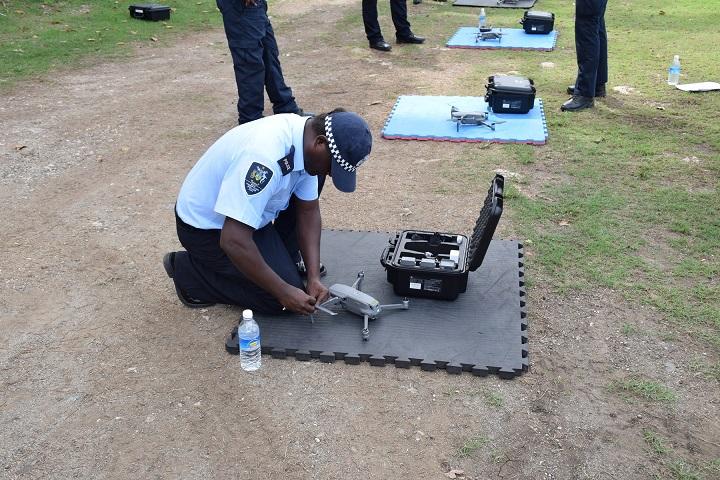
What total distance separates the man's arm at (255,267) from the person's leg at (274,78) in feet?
11.0

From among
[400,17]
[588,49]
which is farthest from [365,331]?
[400,17]

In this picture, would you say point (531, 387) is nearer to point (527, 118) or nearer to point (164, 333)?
point (164, 333)

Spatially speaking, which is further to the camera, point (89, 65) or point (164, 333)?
point (89, 65)

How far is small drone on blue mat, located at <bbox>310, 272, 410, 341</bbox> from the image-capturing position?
139 inches

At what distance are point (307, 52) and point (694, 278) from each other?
6615mm

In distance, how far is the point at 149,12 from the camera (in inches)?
416

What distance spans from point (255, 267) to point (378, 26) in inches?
268

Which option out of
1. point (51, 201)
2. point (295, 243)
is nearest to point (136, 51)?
point (51, 201)

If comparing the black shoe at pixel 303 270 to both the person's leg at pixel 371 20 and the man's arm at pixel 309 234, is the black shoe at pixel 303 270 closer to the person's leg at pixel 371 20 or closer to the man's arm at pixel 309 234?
the man's arm at pixel 309 234

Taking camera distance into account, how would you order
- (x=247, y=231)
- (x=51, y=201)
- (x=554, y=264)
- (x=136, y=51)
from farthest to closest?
(x=136, y=51) → (x=51, y=201) → (x=554, y=264) → (x=247, y=231)

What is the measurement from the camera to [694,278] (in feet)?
13.1

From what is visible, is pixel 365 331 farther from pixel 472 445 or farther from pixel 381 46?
pixel 381 46

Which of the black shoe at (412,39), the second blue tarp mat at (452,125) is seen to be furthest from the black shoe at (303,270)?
the black shoe at (412,39)

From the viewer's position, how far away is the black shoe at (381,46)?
9.23 meters
